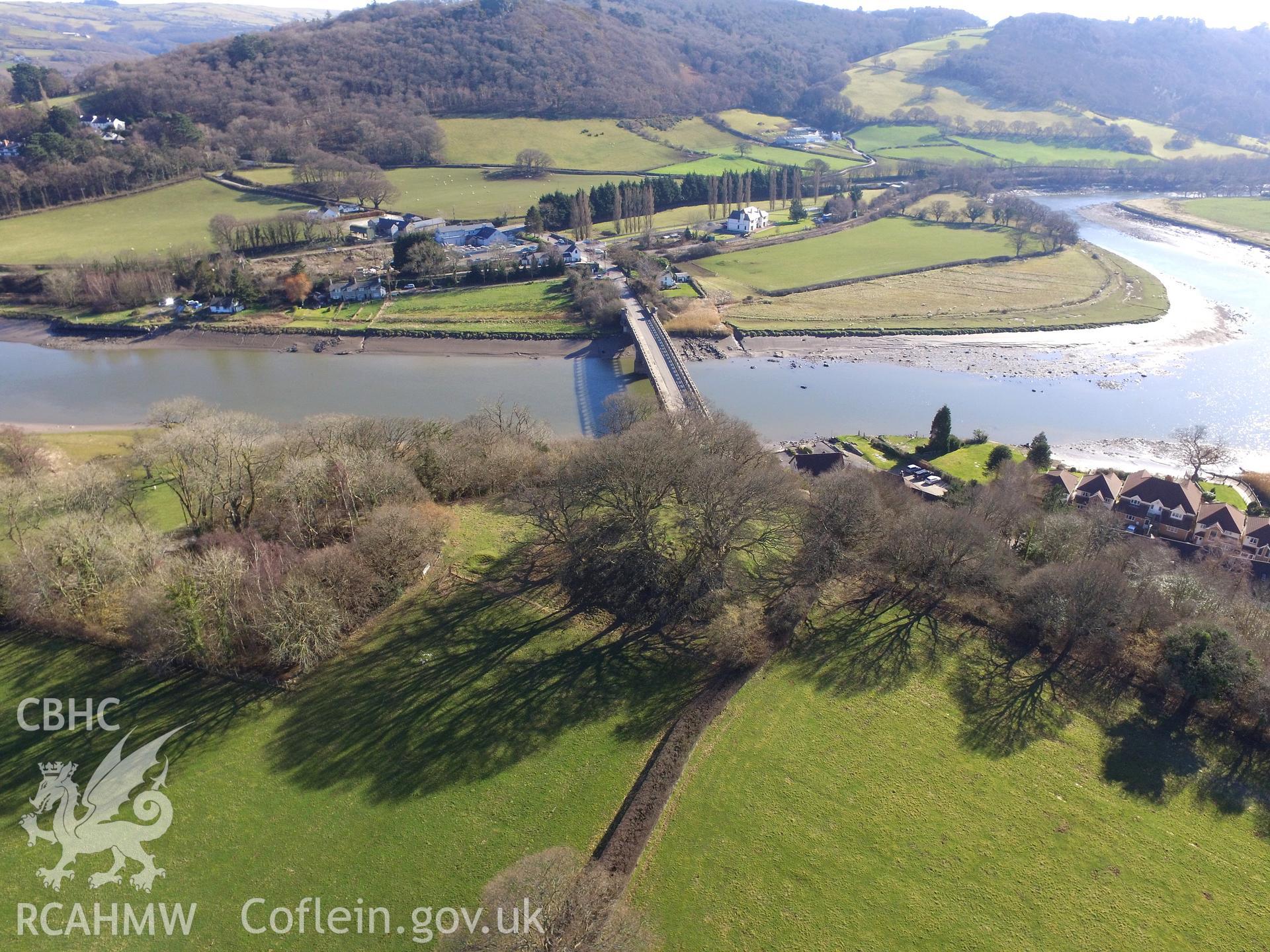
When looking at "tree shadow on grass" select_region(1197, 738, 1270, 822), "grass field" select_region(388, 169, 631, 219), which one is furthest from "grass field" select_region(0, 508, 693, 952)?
"grass field" select_region(388, 169, 631, 219)

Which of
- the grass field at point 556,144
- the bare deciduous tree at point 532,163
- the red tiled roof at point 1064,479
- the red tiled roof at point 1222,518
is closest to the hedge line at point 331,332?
the red tiled roof at point 1064,479

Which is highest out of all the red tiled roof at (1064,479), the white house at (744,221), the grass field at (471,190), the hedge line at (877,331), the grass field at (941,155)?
the grass field at (941,155)

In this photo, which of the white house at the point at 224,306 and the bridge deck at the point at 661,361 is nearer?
the bridge deck at the point at 661,361

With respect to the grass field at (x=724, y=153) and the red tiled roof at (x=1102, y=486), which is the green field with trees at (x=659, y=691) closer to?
the red tiled roof at (x=1102, y=486)

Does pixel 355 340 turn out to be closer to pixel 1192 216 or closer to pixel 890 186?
pixel 890 186

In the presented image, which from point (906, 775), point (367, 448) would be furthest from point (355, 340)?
point (906, 775)

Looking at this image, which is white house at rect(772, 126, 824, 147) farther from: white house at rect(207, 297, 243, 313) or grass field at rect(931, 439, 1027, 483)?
grass field at rect(931, 439, 1027, 483)
